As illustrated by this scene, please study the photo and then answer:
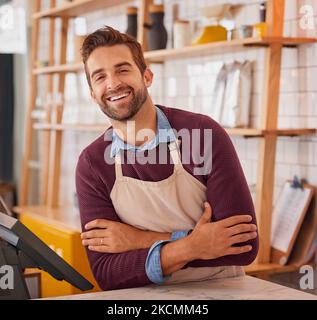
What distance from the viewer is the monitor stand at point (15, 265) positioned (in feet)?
5.42

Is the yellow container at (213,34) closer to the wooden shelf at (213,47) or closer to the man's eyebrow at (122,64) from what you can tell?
the wooden shelf at (213,47)

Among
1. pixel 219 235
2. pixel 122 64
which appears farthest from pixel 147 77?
pixel 219 235

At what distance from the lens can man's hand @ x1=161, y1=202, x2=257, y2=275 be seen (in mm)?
1910

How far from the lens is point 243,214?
2000 millimetres

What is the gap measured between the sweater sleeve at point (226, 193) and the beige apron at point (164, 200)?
0.07 metres

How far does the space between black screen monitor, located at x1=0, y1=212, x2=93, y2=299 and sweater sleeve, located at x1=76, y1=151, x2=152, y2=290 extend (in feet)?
0.86

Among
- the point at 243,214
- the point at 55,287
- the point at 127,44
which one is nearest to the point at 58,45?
the point at 55,287

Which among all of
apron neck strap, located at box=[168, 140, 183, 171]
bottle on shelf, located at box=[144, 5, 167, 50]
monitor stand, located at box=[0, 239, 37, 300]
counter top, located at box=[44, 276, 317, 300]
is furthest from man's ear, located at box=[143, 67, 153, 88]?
bottle on shelf, located at box=[144, 5, 167, 50]

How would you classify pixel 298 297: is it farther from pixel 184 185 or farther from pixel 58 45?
pixel 58 45

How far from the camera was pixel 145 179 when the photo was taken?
2107mm

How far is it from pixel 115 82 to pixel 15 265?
2.34 ft

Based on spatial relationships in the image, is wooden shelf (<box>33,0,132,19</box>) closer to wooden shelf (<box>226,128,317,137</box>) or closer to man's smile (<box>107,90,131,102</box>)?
wooden shelf (<box>226,128,317,137</box>)
